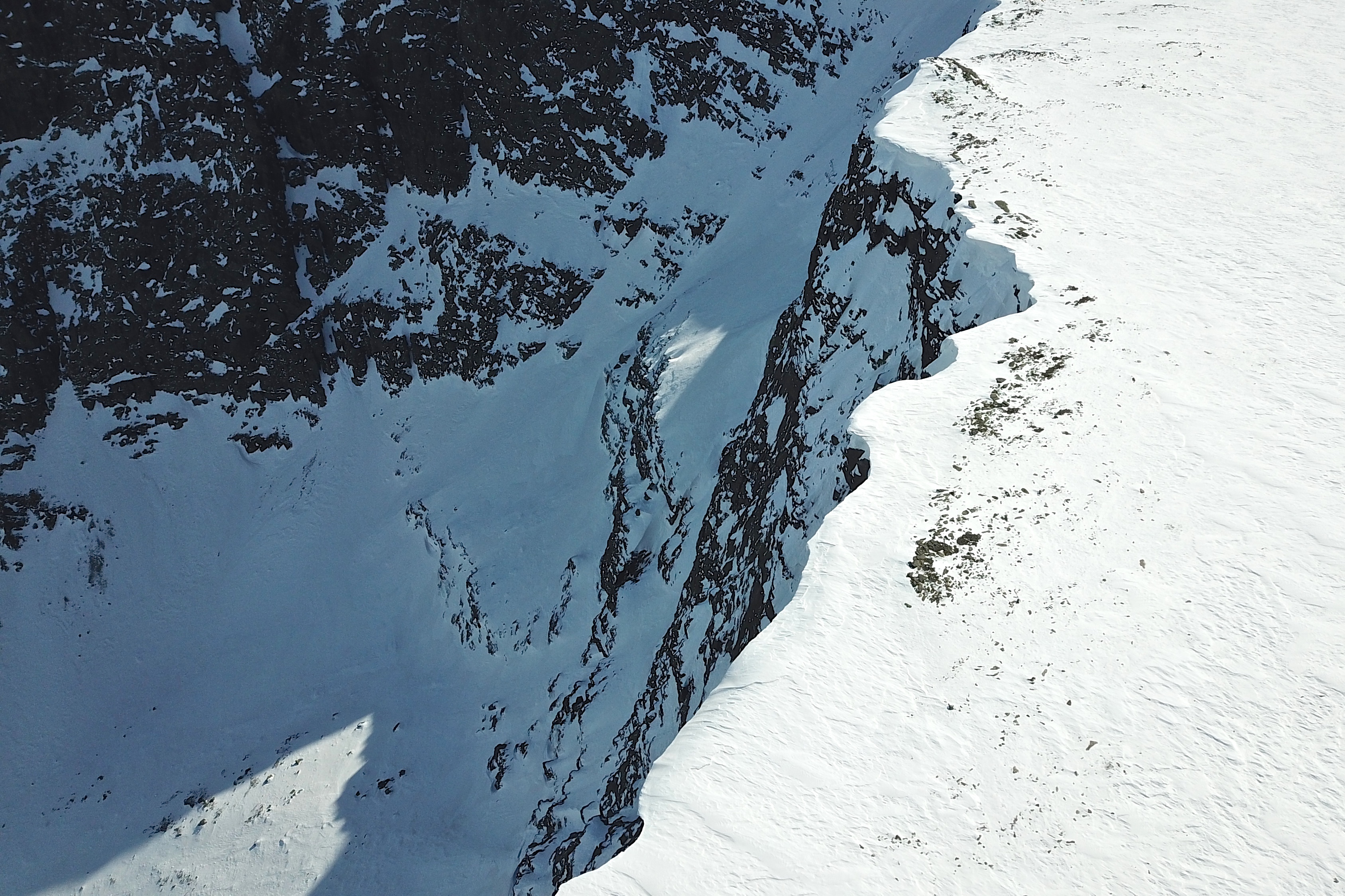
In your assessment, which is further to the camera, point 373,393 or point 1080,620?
point 373,393

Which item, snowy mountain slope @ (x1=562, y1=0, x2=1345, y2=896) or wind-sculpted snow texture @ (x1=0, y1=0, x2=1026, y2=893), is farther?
wind-sculpted snow texture @ (x1=0, y1=0, x2=1026, y2=893)

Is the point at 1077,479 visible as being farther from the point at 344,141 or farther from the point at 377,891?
the point at 344,141

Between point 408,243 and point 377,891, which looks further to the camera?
point 408,243

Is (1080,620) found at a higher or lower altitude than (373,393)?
higher

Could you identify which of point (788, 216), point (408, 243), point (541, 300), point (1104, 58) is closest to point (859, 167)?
point (1104, 58)
